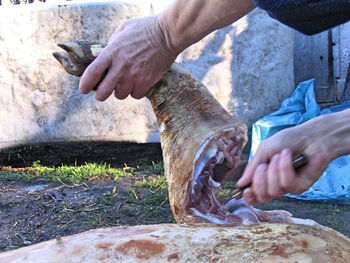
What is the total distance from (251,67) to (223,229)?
11.5 feet

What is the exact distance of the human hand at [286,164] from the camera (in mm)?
1335

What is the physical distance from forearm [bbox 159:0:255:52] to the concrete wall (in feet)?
9.11

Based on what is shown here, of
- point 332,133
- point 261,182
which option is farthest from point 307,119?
point 261,182

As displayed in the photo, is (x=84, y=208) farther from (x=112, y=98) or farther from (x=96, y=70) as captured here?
(x=96, y=70)

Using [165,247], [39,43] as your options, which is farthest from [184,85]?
[39,43]

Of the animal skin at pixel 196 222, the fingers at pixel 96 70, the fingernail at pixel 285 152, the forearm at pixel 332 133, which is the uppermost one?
the fingers at pixel 96 70

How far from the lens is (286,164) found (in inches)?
52.1

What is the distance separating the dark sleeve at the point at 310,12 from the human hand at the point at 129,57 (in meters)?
0.95

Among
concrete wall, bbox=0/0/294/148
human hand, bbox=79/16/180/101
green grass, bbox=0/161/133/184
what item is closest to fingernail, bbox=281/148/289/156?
human hand, bbox=79/16/180/101

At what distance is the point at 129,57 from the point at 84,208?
188 centimetres

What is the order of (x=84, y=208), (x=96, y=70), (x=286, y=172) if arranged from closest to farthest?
(x=286, y=172) < (x=96, y=70) < (x=84, y=208)

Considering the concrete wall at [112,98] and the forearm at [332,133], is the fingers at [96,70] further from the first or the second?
the concrete wall at [112,98]

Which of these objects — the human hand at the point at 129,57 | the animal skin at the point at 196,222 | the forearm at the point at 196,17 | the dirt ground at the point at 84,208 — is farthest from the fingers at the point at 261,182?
the dirt ground at the point at 84,208

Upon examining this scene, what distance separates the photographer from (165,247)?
4.46ft
